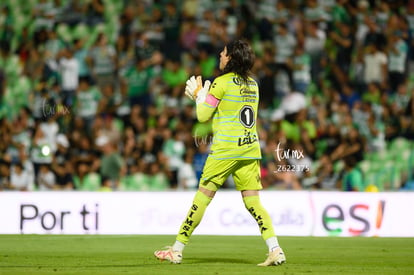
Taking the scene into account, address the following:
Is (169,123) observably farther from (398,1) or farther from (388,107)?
(398,1)

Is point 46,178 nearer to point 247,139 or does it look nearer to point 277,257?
point 247,139

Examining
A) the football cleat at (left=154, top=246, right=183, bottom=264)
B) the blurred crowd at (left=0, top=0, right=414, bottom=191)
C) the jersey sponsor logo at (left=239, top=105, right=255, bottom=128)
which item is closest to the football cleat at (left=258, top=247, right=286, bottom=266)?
the football cleat at (left=154, top=246, right=183, bottom=264)

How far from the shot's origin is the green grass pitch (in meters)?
9.30

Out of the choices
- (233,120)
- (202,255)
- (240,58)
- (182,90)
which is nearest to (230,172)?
(233,120)

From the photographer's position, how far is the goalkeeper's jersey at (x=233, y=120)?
9.62 m

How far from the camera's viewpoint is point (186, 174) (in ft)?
57.2

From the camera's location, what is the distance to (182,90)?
65.2 ft

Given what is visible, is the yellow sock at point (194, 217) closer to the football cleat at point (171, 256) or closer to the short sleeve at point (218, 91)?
the football cleat at point (171, 256)

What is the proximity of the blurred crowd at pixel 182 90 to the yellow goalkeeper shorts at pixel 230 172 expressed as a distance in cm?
697

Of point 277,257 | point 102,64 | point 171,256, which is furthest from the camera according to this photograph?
point 102,64

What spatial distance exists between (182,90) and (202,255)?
354 inches

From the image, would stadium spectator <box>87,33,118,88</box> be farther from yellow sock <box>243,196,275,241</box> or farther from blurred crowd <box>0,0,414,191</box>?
yellow sock <box>243,196,275,241</box>

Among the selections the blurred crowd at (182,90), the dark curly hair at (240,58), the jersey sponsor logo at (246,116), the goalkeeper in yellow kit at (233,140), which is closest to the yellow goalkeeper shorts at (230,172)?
the goalkeeper in yellow kit at (233,140)

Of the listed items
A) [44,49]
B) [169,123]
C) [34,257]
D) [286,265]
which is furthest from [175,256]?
[44,49]
